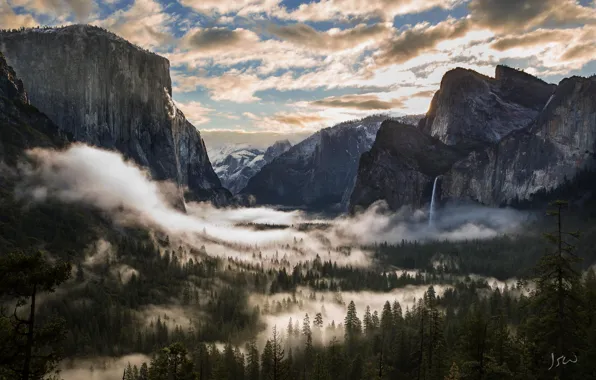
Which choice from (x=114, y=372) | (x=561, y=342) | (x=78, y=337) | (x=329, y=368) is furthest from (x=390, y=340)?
(x=78, y=337)

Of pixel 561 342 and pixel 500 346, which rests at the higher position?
pixel 561 342

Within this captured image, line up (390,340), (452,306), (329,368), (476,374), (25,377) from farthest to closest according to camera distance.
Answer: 1. (452,306)
2. (390,340)
3. (329,368)
4. (476,374)
5. (25,377)

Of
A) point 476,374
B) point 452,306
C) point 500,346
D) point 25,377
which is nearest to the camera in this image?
point 25,377

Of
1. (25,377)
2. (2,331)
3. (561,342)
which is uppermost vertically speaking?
(2,331)

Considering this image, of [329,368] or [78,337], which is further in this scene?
[78,337]

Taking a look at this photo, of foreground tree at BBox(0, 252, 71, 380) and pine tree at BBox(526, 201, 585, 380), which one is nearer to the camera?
foreground tree at BBox(0, 252, 71, 380)

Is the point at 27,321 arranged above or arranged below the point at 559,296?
above

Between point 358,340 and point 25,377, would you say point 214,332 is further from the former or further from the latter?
point 25,377

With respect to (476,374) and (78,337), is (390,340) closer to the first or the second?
(476,374)

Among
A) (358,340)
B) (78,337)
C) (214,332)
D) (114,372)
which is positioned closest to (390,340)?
(358,340)

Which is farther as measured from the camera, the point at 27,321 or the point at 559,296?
the point at 559,296

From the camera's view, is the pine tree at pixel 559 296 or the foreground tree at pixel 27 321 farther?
the pine tree at pixel 559 296
